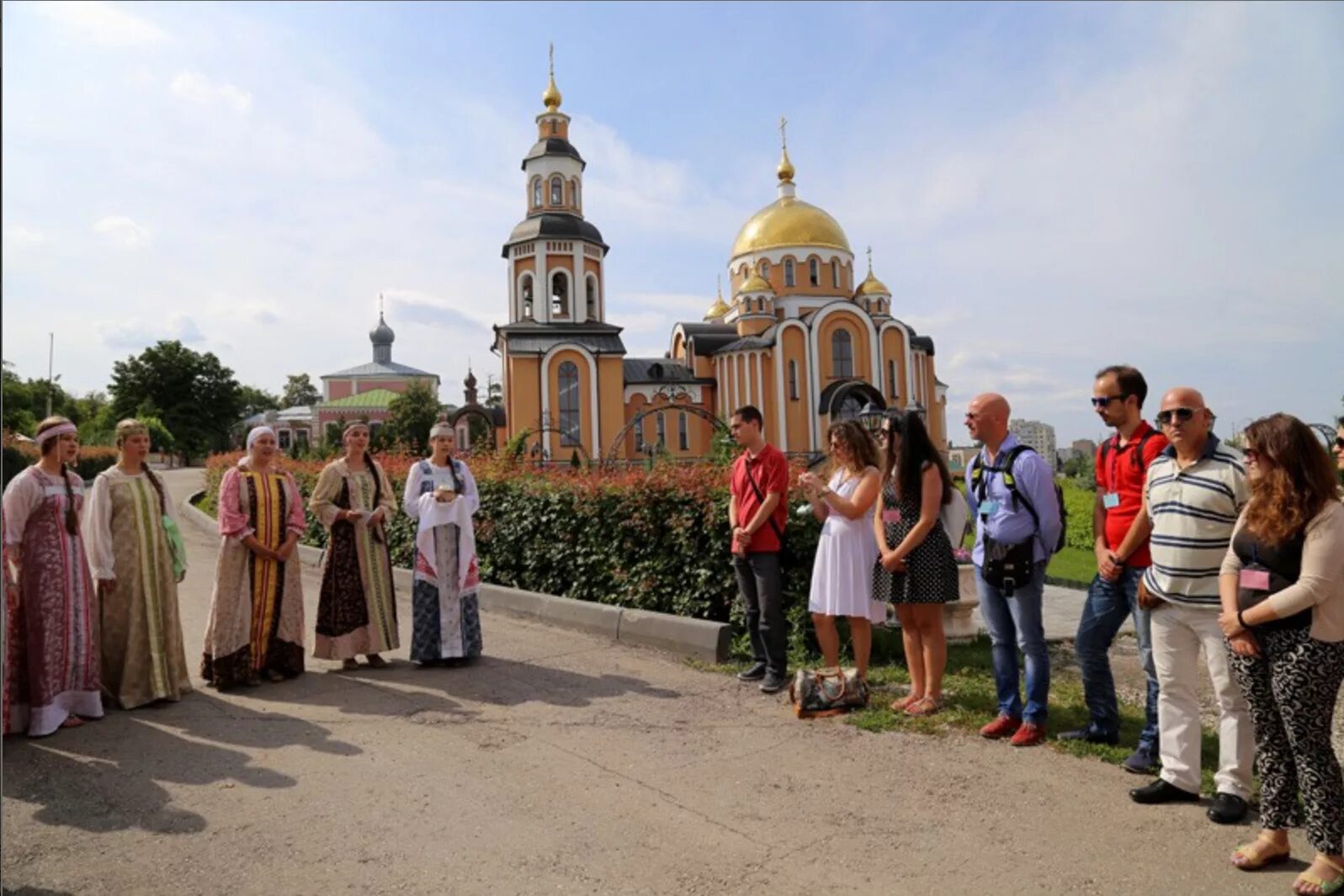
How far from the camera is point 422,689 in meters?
6.14

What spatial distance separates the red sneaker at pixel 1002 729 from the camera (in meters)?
4.82

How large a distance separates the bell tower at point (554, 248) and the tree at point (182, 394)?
109ft

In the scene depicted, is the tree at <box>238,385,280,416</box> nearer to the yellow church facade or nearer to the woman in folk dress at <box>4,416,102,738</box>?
the yellow church facade

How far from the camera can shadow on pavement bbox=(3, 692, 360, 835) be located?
401 centimetres

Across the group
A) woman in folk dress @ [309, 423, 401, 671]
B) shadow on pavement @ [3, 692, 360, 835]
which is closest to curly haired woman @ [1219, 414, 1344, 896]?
shadow on pavement @ [3, 692, 360, 835]

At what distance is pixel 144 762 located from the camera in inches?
184

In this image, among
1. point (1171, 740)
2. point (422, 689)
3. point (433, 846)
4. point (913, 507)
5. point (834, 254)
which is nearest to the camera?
point (433, 846)

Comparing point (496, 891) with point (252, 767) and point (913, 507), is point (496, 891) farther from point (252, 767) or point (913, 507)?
point (913, 507)

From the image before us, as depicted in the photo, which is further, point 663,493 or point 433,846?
point 663,493

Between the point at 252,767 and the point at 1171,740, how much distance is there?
450 cm

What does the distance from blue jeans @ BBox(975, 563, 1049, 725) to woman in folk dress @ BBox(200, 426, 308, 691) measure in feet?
15.7

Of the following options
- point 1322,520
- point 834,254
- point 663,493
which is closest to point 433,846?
point 1322,520

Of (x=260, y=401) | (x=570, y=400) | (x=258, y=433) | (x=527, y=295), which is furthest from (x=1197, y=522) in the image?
(x=260, y=401)

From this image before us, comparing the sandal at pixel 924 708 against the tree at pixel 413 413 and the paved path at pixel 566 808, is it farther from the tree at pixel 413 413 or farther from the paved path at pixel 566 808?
the tree at pixel 413 413
